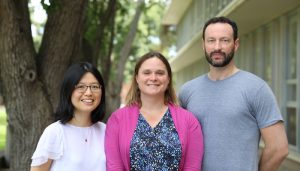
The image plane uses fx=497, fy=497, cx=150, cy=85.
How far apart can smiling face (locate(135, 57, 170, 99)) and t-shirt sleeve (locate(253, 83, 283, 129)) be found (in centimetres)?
67

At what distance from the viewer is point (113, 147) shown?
11.5ft

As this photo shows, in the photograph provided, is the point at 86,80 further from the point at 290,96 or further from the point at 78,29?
the point at 290,96

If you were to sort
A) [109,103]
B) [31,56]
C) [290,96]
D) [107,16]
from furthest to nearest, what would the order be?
[109,103]
[107,16]
[290,96]
[31,56]

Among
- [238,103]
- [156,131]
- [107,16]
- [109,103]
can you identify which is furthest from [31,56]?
[109,103]

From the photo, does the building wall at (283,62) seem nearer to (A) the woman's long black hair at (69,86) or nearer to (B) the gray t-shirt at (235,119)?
(B) the gray t-shirt at (235,119)

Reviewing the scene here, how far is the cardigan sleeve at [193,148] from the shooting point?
11.5 ft

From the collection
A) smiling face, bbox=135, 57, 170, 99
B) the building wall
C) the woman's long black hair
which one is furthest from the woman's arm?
the building wall

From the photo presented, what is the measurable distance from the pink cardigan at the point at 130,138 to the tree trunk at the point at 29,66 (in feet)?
8.15

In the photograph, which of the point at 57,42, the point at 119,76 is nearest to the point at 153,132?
the point at 57,42

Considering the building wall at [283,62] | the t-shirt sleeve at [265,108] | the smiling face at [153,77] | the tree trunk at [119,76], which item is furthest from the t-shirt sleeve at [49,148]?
the tree trunk at [119,76]

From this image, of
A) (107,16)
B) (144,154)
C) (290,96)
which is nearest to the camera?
(144,154)

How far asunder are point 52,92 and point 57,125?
8.27 feet

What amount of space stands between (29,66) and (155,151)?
2825 mm

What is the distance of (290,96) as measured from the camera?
9.30 meters
